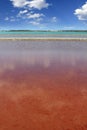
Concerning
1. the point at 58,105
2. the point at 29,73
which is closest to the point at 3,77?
the point at 29,73

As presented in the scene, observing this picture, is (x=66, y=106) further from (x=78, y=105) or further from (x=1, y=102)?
(x=1, y=102)

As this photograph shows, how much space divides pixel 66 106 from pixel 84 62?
6.39 metres

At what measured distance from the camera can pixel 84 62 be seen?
11.5m

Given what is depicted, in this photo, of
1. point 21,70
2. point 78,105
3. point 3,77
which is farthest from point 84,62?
point 78,105

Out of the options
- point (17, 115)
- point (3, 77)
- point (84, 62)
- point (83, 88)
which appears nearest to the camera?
point (17, 115)

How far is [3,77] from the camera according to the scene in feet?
27.0

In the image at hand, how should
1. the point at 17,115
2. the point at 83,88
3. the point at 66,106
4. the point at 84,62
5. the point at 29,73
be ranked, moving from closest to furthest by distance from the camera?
the point at 17,115
the point at 66,106
the point at 83,88
the point at 29,73
the point at 84,62

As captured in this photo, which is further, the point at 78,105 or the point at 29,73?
the point at 29,73

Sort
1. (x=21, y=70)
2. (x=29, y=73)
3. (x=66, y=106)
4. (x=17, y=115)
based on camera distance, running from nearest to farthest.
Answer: (x=17, y=115)
(x=66, y=106)
(x=29, y=73)
(x=21, y=70)

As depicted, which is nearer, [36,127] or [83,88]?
[36,127]

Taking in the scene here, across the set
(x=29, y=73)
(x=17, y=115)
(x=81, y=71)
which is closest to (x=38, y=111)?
(x=17, y=115)

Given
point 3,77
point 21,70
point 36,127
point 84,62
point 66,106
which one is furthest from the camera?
point 84,62

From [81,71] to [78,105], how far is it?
4021 mm

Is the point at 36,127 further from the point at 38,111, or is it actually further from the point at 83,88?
the point at 83,88
